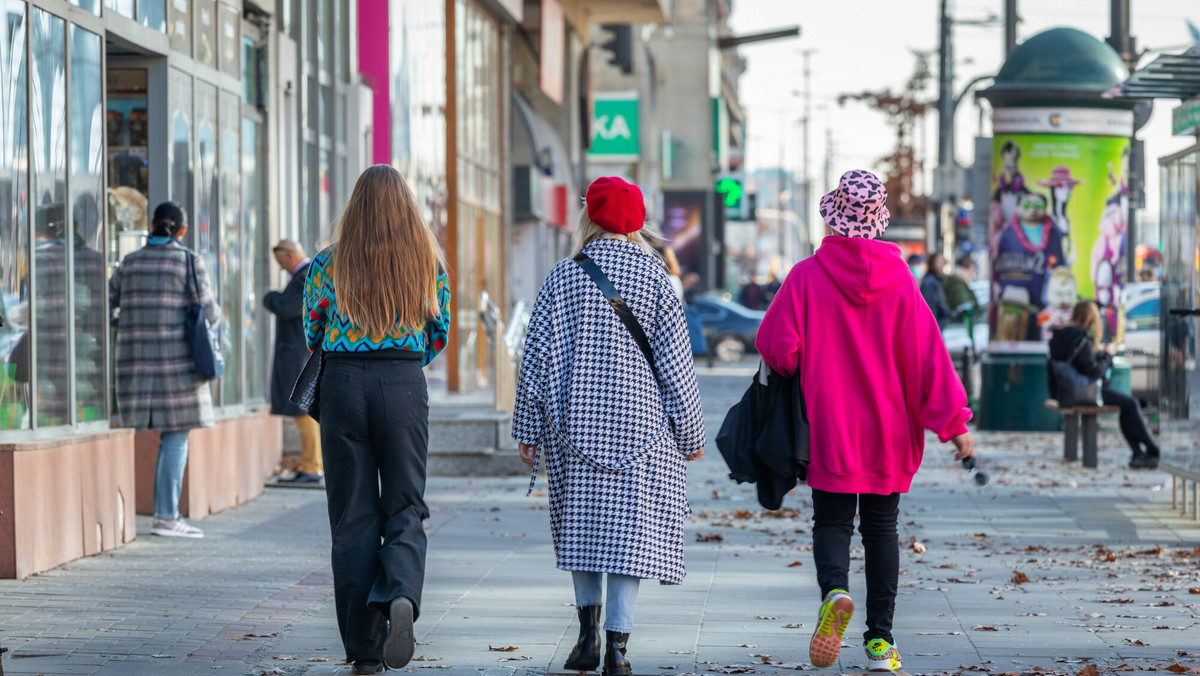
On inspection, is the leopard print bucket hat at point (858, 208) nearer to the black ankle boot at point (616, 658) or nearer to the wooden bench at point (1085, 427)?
the black ankle boot at point (616, 658)

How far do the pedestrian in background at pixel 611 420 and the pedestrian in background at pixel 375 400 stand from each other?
1.33 feet

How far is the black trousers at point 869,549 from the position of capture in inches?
247

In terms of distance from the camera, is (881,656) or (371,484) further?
(371,484)

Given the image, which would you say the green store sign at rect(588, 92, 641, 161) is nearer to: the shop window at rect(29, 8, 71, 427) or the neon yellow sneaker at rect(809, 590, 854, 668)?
the shop window at rect(29, 8, 71, 427)

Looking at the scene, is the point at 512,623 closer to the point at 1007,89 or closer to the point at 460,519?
the point at 460,519

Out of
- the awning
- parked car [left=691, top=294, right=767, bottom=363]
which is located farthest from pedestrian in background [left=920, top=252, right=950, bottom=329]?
parked car [left=691, top=294, right=767, bottom=363]

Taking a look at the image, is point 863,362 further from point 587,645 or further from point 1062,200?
point 1062,200

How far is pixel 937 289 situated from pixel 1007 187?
11.0ft

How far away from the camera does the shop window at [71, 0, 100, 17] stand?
382 inches

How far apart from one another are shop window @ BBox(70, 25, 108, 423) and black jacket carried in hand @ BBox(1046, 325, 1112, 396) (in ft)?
27.4

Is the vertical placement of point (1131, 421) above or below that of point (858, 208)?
below

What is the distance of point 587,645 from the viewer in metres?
6.29

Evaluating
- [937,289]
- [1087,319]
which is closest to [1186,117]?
[1087,319]

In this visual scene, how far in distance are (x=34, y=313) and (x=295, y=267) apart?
3.78 metres
